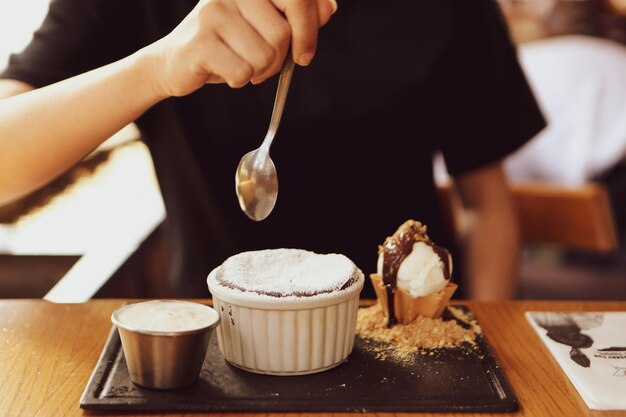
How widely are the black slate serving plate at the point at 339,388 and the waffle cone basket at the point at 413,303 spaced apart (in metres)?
0.11

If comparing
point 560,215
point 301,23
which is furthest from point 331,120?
point 560,215

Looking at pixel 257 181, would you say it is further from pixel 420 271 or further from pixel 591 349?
pixel 591 349

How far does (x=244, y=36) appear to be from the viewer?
100 centimetres

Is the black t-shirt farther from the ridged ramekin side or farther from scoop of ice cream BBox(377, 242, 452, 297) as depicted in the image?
the ridged ramekin side

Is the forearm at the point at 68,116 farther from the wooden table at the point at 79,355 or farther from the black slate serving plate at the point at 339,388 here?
the black slate serving plate at the point at 339,388

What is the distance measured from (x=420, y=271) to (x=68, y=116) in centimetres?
62

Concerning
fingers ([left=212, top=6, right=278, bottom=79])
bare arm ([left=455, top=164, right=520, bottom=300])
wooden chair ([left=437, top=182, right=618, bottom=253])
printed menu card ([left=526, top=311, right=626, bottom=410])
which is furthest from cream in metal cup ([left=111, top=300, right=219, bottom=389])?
wooden chair ([left=437, top=182, right=618, bottom=253])

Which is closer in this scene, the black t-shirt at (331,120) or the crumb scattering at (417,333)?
the crumb scattering at (417,333)

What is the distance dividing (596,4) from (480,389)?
6543 mm

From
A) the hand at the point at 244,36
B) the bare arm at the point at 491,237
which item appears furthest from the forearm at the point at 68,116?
the bare arm at the point at 491,237

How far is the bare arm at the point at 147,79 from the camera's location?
100cm

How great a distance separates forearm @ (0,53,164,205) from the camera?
3.74 ft

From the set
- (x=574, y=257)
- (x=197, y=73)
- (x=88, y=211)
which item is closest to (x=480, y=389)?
(x=197, y=73)

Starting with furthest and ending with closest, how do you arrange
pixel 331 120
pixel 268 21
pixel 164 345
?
pixel 331 120 → pixel 268 21 → pixel 164 345
